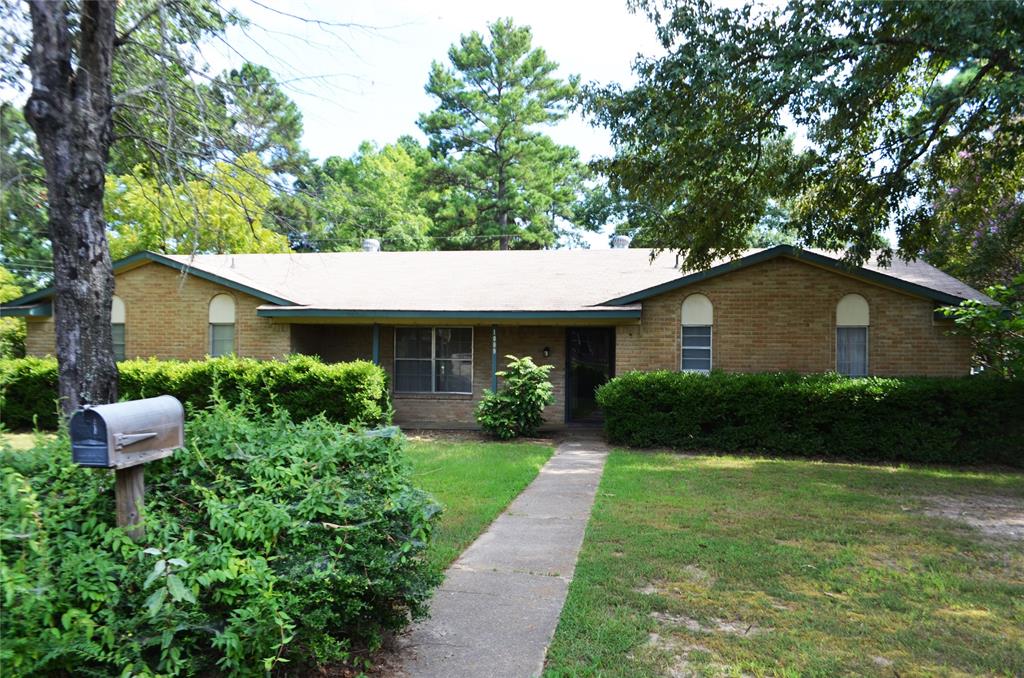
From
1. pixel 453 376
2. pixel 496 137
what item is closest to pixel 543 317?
pixel 453 376

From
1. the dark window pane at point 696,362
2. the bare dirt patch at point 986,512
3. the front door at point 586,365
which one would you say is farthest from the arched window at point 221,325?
the bare dirt patch at point 986,512

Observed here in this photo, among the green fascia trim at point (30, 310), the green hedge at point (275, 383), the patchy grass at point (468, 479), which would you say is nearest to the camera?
the patchy grass at point (468, 479)

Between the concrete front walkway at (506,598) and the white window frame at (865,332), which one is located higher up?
the white window frame at (865,332)

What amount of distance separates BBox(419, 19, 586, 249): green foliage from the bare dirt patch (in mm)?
26101

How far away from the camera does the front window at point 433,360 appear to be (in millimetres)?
15570

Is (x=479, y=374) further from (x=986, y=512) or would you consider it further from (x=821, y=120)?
(x=986, y=512)

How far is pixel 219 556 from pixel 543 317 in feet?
36.1

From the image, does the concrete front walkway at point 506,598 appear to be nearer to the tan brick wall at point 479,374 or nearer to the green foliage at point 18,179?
the green foliage at point 18,179

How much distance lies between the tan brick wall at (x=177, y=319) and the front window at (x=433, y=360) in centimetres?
258

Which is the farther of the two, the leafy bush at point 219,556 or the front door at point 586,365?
the front door at point 586,365

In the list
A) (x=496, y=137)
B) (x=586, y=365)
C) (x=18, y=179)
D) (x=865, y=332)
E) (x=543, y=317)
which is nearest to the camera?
(x=18, y=179)

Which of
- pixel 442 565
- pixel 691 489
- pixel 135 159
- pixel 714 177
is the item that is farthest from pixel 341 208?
pixel 714 177

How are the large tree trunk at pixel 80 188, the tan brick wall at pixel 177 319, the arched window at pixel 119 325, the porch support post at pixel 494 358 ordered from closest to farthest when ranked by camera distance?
the large tree trunk at pixel 80 188
the porch support post at pixel 494 358
the tan brick wall at pixel 177 319
the arched window at pixel 119 325

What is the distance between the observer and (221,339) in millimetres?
15234
